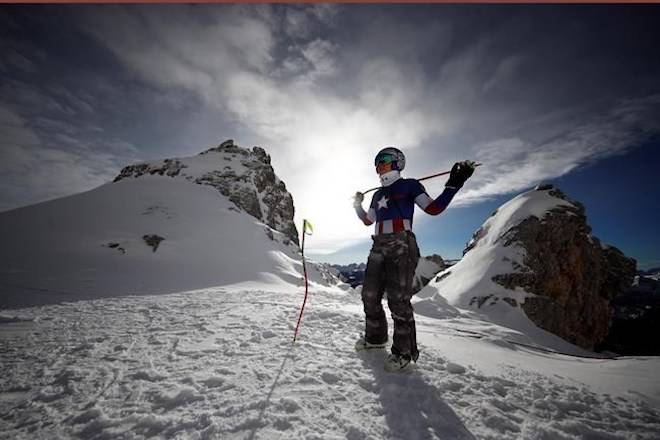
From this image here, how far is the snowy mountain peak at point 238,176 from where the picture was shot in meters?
36.8

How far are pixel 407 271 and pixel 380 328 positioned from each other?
98cm

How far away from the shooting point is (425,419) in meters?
2.29

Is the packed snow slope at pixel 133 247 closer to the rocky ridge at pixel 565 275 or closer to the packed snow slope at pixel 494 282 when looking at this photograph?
the packed snow slope at pixel 494 282

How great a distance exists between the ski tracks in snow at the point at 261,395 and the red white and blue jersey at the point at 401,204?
1872 millimetres

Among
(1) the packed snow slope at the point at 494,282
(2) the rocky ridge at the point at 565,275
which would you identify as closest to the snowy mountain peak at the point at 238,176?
(1) the packed snow slope at the point at 494,282

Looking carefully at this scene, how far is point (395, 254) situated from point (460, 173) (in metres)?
1.46

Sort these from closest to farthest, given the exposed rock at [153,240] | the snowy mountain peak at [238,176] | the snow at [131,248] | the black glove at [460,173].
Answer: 1. the black glove at [460,173]
2. the snow at [131,248]
3. the exposed rock at [153,240]
4. the snowy mountain peak at [238,176]

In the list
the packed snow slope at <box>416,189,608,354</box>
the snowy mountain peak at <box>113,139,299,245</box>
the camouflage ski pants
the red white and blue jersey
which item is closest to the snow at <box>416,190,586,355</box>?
the packed snow slope at <box>416,189,608,354</box>

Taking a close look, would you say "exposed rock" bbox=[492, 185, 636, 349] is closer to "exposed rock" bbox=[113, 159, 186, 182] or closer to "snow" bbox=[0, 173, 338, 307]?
"snow" bbox=[0, 173, 338, 307]

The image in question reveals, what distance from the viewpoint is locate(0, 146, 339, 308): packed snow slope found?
384 inches

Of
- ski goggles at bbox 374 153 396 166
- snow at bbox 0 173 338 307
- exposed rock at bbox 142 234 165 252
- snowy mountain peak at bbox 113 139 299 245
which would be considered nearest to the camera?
ski goggles at bbox 374 153 396 166

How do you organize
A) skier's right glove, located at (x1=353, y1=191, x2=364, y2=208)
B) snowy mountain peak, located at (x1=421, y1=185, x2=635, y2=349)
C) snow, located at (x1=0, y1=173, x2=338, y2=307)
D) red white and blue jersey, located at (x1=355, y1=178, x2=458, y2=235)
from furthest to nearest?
1. snowy mountain peak, located at (x1=421, y1=185, x2=635, y2=349)
2. snow, located at (x1=0, y1=173, x2=338, y2=307)
3. skier's right glove, located at (x1=353, y1=191, x2=364, y2=208)
4. red white and blue jersey, located at (x1=355, y1=178, x2=458, y2=235)

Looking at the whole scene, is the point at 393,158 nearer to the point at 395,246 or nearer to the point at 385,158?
the point at 385,158

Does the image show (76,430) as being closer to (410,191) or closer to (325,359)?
(325,359)
